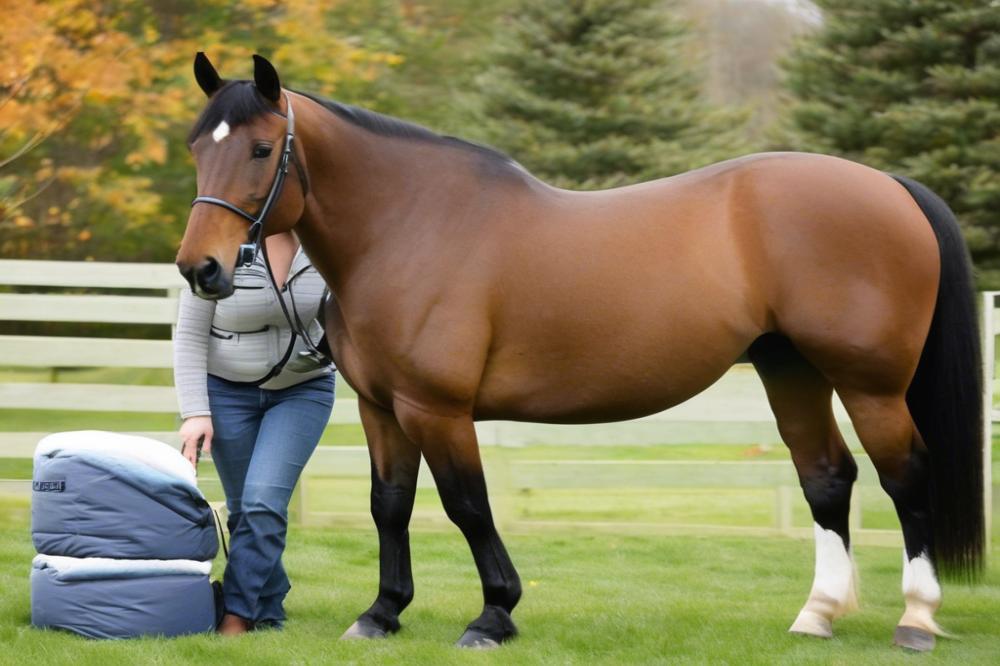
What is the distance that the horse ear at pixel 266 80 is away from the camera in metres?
3.49

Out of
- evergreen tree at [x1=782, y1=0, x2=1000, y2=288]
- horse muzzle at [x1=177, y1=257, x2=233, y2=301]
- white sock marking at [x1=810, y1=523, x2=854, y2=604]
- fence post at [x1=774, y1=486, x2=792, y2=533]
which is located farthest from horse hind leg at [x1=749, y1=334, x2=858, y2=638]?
evergreen tree at [x1=782, y1=0, x2=1000, y2=288]

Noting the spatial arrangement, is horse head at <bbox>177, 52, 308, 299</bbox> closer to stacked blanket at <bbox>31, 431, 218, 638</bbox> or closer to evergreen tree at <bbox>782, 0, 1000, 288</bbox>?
stacked blanket at <bbox>31, 431, 218, 638</bbox>

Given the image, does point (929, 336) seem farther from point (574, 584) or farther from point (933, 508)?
point (574, 584)

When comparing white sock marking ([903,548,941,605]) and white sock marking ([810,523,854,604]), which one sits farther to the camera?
white sock marking ([810,523,854,604])

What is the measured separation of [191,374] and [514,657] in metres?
1.45

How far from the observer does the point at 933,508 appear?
4016 millimetres

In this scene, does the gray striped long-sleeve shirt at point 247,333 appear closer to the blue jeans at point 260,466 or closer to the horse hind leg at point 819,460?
the blue jeans at point 260,466

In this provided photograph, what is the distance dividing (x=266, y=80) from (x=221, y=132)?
0.21 metres

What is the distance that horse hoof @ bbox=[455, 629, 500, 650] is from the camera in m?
3.85

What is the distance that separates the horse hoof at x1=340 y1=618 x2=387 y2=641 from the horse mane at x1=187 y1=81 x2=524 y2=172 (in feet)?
5.38

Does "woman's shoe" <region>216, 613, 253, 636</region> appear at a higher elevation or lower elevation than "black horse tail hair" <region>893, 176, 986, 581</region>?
lower

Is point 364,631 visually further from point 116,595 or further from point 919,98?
point 919,98

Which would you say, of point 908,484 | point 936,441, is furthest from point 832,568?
point 936,441

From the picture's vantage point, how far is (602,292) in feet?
12.3
